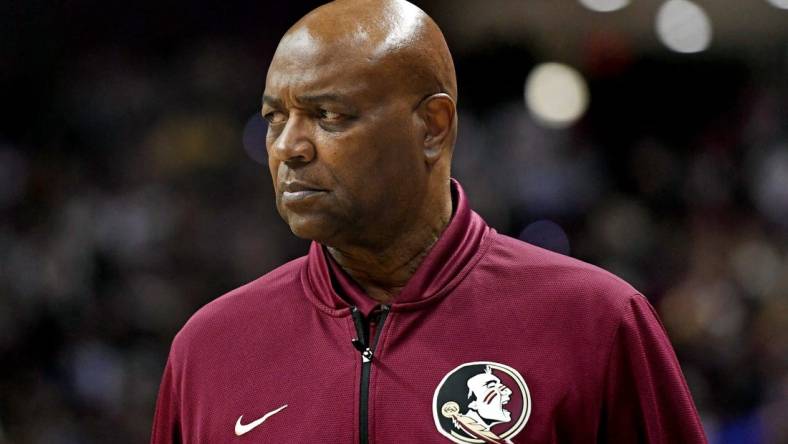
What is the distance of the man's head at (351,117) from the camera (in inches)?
93.8

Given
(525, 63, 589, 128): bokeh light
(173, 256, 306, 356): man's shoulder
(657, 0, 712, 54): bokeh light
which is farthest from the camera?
(657, 0, 712, 54): bokeh light

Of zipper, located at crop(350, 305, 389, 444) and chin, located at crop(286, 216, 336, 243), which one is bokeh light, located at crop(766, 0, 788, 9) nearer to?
zipper, located at crop(350, 305, 389, 444)

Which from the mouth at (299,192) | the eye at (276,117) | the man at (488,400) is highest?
the eye at (276,117)

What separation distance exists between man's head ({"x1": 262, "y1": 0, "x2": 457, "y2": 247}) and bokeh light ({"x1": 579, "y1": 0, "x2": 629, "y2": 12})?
207 inches

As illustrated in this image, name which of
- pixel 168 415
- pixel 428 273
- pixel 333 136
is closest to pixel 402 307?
pixel 428 273

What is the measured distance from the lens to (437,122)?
253 cm

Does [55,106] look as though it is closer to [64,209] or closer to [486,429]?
[64,209]

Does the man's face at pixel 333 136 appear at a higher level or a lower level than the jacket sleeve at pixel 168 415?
higher

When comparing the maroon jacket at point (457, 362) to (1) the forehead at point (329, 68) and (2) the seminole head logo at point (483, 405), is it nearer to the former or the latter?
(2) the seminole head logo at point (483, 405)

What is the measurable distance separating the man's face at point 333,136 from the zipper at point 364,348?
0.57 ft

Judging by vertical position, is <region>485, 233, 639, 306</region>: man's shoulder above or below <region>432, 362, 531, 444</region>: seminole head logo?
above

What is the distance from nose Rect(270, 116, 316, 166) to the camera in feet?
7.80

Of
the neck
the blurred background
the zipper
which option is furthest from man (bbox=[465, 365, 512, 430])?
the blurred background

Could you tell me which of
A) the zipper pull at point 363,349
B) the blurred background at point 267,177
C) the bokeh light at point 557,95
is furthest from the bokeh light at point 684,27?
the zipper pull at point 363,349
